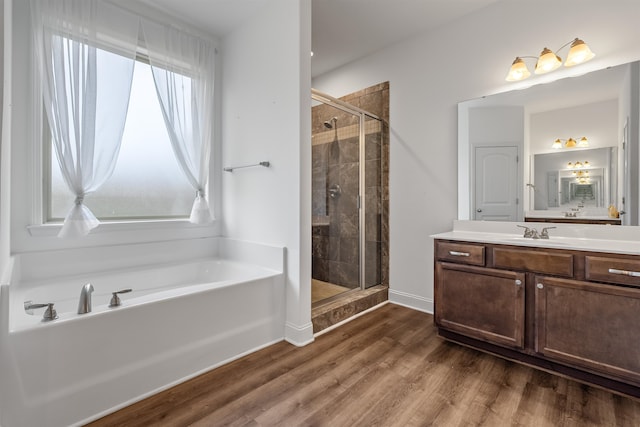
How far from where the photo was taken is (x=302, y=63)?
2.16m

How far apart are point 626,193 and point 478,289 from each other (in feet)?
3.70

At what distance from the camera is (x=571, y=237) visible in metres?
2.13

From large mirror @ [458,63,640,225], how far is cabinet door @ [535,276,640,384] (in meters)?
0.69

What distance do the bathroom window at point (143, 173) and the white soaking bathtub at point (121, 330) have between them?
330 millimetres

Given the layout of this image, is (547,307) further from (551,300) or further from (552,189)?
(552,189)

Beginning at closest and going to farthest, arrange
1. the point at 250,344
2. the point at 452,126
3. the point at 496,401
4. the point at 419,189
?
the point at 496,401 < the point at 250,344 < the point at 452,126 < the point at 419,189

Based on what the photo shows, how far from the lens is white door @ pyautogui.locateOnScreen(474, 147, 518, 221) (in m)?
2.39

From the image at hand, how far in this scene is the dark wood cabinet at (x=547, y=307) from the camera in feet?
5.14

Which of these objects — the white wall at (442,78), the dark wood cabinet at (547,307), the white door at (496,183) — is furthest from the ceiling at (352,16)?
the dark wood cabinet at (547,307)

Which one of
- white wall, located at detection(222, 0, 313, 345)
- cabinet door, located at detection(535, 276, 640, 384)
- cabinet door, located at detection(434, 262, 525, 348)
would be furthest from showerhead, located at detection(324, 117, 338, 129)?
cabinet door, located at detection(535, 276, 640, 384)

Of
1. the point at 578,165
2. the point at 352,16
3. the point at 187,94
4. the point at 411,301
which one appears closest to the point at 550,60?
the point at 578,165

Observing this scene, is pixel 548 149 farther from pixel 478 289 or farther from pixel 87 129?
pixel 87 129

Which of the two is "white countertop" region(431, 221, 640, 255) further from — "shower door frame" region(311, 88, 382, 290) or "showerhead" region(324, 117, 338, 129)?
"showerhead" region(324, 117, 338, 129)

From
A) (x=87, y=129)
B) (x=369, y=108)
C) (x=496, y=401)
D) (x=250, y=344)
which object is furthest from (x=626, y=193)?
(x=87, y=129)
